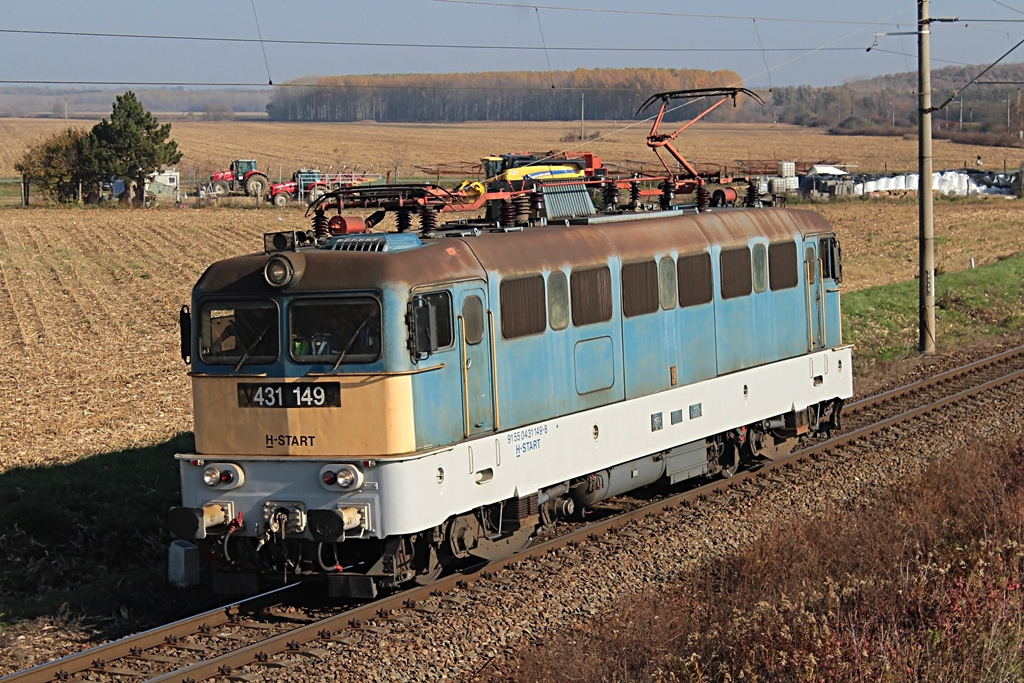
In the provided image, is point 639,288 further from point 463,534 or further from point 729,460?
point 463,534

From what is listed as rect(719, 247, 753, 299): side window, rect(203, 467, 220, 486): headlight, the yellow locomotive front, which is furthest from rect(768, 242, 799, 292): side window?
rect(203, 467, 220, 486): headlight

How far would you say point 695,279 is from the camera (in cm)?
1409

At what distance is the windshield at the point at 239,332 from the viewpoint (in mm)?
10484

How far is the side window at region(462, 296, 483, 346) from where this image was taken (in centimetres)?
1085

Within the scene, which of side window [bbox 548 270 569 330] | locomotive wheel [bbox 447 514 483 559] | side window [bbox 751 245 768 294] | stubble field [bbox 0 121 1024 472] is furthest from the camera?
stubble field [bbox 0 121 1024 472]

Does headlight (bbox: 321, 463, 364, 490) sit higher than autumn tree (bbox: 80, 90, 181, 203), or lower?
lower

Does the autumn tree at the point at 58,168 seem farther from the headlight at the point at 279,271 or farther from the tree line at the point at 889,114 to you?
the tree line at the point at 889,114

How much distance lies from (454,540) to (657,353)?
11.6 ft

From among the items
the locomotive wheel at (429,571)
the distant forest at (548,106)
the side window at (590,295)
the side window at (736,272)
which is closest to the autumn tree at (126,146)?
the side window at (736,272)

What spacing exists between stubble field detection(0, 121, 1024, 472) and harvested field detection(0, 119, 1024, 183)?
25.6 metres

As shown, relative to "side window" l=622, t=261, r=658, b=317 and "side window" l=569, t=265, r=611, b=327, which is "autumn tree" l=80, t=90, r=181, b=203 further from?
"side window" l=569, t=265, r=611, b=327

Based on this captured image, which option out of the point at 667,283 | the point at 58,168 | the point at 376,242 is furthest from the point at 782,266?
the point at 58,168

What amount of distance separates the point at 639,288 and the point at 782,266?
3.28 metres

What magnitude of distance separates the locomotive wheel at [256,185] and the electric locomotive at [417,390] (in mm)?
47256
